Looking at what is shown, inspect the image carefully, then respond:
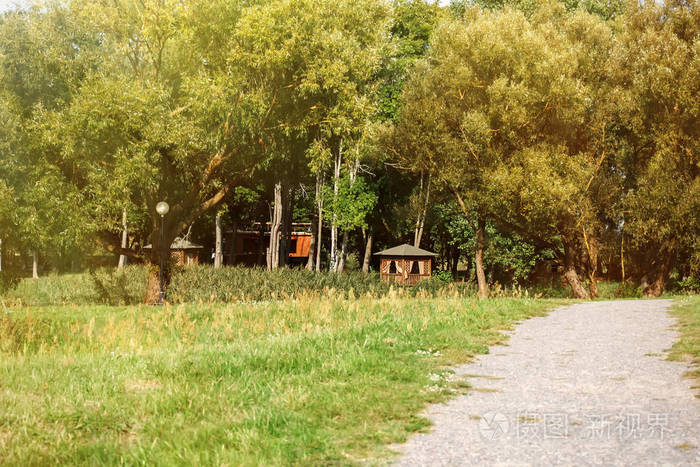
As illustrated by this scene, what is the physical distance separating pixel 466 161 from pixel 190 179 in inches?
430

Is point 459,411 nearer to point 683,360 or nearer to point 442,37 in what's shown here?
point 683,360

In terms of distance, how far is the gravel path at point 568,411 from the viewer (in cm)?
424

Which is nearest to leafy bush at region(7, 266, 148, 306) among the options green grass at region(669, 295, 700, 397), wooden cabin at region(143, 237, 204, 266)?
wooden cabin at region(143, 237, 204, 266)

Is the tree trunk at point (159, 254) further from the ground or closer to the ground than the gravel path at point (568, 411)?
further from the ground

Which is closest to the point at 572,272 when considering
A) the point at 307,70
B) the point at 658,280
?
the point at 658,280

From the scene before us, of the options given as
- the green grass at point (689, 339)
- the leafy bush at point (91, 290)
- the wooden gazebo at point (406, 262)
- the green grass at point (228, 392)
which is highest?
the wooden gazebo at point (406, 262)

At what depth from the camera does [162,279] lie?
2142 cm

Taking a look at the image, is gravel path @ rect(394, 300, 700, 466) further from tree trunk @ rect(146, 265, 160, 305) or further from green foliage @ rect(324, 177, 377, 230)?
green foliage @ rect(324, 177, 377, 230)

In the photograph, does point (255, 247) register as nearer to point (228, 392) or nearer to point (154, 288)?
point (154, 288)

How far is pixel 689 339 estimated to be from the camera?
8.64m

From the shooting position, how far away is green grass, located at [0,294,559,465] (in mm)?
4426

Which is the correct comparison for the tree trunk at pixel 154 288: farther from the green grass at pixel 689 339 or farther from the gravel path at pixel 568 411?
the green grass at pixel 689 339

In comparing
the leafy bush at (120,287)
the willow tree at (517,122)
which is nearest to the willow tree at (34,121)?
the leafy bush at (120,287)
